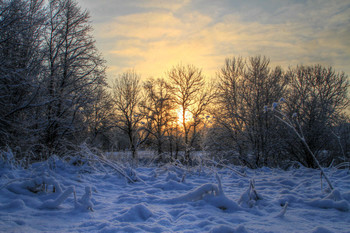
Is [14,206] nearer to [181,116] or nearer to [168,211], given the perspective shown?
[168,211]

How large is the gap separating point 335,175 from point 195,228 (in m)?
4.33

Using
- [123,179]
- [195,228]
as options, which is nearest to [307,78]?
[123,179]

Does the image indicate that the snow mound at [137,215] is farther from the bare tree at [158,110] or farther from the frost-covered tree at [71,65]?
the bare tree at [158,110]

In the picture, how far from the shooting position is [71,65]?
10867mm

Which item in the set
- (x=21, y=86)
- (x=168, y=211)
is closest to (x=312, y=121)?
(x=168, y=211)

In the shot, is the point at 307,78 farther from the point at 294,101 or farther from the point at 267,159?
the point at 267,159

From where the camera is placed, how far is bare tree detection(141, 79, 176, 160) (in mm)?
22475

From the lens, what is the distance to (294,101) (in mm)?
8695

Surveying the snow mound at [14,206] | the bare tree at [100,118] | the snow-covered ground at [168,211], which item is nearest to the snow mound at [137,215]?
the snow-covered ground at [168,211]

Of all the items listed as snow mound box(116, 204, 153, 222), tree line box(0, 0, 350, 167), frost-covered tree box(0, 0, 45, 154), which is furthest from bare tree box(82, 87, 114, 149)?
snow mound box(116, 204, 153, 222)

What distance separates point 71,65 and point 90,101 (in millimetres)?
2391

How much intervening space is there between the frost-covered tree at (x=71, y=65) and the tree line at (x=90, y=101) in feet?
0.17

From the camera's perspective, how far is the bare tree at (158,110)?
22.5m

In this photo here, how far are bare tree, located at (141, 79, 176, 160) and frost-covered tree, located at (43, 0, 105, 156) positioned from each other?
10.9m
